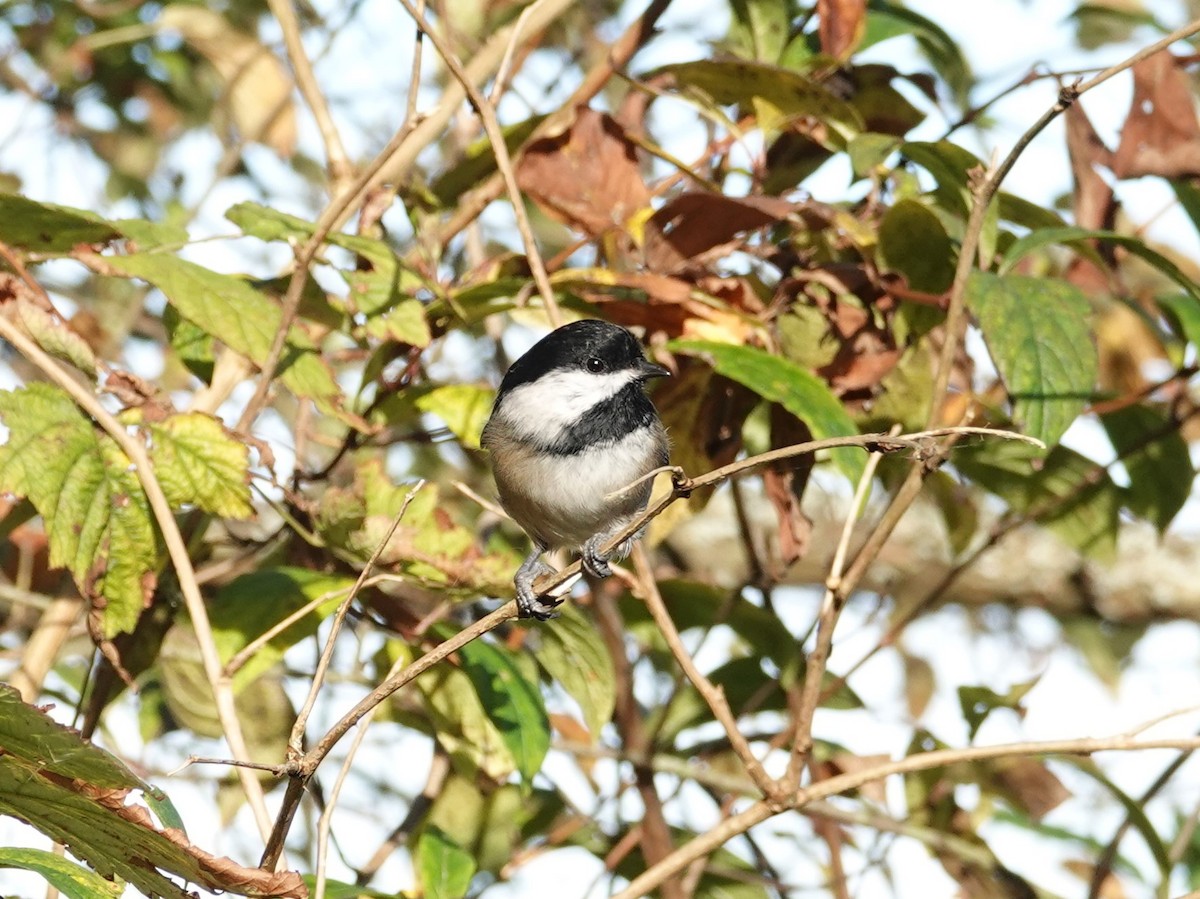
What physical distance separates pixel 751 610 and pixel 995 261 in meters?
1.06

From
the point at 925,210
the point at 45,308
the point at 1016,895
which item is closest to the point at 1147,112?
the point at 925,210

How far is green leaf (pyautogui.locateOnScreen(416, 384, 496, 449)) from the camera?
3.08 metres

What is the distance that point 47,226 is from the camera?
2.72 meters

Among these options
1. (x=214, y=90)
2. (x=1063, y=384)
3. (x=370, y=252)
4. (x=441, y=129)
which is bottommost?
(x=1063, y=384)

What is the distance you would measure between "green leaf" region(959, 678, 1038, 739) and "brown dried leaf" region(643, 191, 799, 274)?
3.92 feet

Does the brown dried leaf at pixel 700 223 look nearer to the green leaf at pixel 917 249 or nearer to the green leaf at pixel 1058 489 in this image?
the green leaf at pixel 917 249

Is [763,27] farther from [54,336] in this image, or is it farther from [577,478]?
[54,336]

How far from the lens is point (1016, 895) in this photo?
367 centimetres

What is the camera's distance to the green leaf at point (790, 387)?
105 inches

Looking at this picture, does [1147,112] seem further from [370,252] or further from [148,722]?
[148,722]

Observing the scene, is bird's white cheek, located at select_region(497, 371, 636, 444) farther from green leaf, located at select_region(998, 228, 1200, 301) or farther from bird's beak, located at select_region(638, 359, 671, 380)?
green leaf, located at select_region(998, 228, 1200, 301)

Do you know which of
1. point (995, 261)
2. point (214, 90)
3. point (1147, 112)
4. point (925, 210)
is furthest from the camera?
point (214, 90)

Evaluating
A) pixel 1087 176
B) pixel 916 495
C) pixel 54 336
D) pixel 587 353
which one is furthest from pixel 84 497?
pixel 1087 176

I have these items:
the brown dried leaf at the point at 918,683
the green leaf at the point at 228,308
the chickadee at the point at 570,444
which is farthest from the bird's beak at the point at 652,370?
the brown dried leaf at the point at 918,683
